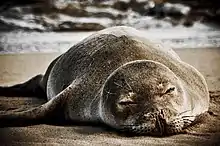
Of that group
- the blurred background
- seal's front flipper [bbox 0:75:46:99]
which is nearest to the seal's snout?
the blurred background

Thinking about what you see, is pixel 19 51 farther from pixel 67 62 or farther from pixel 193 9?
pixel 193 9

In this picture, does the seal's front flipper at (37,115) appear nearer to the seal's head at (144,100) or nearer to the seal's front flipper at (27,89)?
the seal's head at (144,100)

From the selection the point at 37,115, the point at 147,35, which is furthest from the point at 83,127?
the point at 147,35

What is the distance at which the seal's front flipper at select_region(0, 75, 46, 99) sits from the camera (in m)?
1.67

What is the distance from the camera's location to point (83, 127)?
1339 millimetres

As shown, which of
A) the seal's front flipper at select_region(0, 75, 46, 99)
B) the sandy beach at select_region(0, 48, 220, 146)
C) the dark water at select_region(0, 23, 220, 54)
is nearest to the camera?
the sandy beach at select_region(0, 48, 220, 146)

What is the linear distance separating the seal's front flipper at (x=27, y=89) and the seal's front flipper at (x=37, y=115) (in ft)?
0.88

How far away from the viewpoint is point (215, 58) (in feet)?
4.96

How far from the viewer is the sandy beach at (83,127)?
1198 millimetres

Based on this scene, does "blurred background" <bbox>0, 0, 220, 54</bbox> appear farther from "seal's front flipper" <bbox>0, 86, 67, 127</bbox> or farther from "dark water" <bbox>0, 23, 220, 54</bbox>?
"seal's front flipper" <bbox>0, 86, 67, 127</bbox>

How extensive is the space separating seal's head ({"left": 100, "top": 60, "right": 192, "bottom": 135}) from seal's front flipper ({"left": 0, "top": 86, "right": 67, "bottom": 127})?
0.15m

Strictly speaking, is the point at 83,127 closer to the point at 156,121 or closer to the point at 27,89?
the point at 156,121

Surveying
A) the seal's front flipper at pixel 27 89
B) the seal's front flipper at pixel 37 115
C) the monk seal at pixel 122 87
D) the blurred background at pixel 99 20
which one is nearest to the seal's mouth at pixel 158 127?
the monk seal at pixel 122 87

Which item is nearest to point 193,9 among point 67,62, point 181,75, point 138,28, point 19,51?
point 138,28
